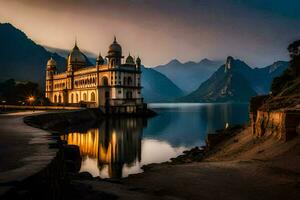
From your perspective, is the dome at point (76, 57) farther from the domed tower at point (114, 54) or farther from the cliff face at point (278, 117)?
the cliff face at point (278, 117)

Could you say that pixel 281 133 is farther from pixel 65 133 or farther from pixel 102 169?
pixel 65 133

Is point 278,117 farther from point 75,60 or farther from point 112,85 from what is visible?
point 75,60

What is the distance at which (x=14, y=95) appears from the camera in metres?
108

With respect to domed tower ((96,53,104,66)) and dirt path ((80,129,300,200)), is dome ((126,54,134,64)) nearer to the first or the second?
domed tower ((96,53,104,66))

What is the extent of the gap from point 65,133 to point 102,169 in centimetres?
2591

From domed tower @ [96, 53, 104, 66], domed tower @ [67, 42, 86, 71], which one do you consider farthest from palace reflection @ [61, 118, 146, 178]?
domed tower @ [67, 42, 86, 71]

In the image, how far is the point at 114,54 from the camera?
4104 inches

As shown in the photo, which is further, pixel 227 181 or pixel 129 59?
pixel 129 59

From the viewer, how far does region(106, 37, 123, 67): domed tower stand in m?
102

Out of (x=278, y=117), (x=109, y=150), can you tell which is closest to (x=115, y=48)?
(x=109, y=150)

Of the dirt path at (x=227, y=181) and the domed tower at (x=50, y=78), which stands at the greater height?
the domed tower at (x=50, y=78)

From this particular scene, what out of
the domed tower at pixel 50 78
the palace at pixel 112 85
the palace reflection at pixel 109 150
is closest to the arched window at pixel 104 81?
the palace at pixel 112 85

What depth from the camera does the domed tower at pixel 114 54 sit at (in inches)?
4034

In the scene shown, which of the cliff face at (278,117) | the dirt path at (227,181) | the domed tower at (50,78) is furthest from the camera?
the domed tower at (50,78)
